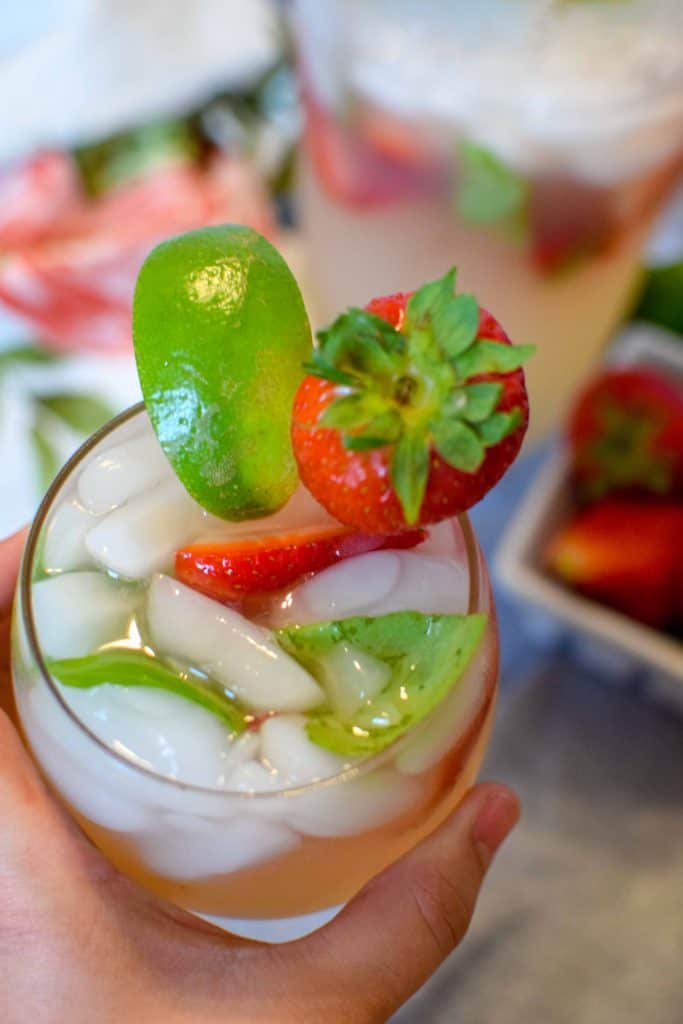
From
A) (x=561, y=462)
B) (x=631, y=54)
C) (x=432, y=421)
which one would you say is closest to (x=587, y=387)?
(x=561, y=462)

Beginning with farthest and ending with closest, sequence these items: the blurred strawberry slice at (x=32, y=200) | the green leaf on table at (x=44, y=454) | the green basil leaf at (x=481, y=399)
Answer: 1. the blurred strawberry slice at (x=32, y=200)
2. the green leaf on table at (x=44, y=454)
3. the green basil leaf at (x=481, y=399)

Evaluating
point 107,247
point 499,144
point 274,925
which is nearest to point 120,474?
point 274,925

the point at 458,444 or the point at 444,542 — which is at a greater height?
the point at 458,444

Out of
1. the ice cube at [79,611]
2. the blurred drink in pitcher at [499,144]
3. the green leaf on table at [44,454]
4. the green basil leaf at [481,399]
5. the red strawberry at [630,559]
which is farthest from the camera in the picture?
the green leaf on table at [44,454]

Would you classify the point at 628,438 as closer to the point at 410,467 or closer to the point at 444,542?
the point at 444,542

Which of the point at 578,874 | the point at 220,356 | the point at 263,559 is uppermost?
the point at 220,356

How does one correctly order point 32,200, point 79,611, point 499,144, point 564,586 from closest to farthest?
point 79,611, point 499,144, point 564,586, point 32,200

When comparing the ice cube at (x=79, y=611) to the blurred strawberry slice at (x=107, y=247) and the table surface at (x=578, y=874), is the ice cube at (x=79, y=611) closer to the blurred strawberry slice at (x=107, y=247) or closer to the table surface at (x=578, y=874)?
the table surface at (x=578, y=874)

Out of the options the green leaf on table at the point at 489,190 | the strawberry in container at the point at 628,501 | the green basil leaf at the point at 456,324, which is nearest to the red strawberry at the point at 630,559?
the strawberry in container at the point at 628,501
